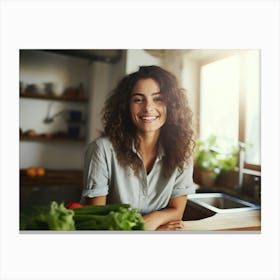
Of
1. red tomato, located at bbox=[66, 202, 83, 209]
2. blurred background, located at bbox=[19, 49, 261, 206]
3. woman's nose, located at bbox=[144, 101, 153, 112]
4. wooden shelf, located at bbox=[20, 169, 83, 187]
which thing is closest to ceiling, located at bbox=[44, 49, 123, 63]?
blurred background, located at bbox=[19, 49, 261, 206]

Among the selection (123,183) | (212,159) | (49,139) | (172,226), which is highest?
(49,139)

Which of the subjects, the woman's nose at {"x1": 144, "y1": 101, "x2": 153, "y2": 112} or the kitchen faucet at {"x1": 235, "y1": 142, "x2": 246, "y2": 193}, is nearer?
the woman's nose at {"x1": 144, "y1": 101, "x2": 153, "y2": 112}

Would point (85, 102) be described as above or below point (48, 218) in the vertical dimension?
above

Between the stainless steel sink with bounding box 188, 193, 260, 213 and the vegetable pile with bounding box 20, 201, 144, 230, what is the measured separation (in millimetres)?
330

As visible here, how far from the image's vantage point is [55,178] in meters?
1.87

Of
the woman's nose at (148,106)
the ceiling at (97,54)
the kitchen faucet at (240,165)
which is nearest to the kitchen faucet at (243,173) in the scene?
the kitchen faucet at (240,165)

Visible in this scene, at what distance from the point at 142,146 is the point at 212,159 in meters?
0.38

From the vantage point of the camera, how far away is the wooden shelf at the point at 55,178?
1.84 metres

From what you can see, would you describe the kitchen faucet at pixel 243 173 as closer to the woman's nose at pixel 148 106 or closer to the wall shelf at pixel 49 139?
the woman's nose at pixel 148 106

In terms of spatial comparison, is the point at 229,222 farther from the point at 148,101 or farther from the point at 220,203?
the point at 148,101

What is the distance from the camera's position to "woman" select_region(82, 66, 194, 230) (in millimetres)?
1846

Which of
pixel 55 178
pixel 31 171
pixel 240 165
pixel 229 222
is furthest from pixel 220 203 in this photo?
pixel 31 171

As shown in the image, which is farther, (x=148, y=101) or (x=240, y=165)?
(x=240, y=165)

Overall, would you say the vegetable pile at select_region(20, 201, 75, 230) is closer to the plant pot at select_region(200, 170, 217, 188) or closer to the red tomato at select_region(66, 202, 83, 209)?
the red tomato at select_region(66, 202, 83, 209)
